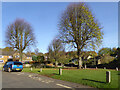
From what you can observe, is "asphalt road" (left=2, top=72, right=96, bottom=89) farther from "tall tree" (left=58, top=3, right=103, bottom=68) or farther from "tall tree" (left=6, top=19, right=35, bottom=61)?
"tall tree" (left=6, top=19, right=35, bottom=61)

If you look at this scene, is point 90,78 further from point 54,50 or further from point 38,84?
point 54,50

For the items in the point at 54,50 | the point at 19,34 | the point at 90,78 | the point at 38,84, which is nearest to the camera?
the point at 38,84

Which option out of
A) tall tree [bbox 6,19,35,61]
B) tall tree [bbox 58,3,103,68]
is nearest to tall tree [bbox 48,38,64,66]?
tall tree [bbox 6,19,35,61]

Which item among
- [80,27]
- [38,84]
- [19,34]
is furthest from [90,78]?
[19,34]

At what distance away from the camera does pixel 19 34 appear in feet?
104

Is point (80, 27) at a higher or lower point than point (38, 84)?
higher

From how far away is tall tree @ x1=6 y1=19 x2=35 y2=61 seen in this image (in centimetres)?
3088

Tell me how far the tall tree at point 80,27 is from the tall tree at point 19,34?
13283 millimetres

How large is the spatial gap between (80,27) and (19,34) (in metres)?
18.0

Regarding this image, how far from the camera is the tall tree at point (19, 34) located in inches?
1216

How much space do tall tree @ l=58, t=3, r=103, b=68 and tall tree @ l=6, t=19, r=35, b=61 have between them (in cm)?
1328

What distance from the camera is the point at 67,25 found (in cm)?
2200

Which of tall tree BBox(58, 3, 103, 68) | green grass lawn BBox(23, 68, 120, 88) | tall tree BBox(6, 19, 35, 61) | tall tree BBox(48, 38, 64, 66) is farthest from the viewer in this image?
tall tree BBox(48, 38, 64, 66)

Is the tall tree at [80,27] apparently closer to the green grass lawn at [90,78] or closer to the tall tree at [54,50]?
the green grass lawn at [90,78]
